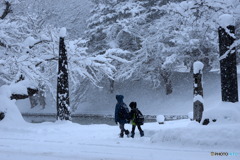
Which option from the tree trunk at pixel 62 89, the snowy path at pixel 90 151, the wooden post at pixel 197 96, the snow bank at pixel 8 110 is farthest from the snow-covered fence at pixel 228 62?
the snow bank at pixel 8 110

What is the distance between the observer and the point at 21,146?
8422 mm

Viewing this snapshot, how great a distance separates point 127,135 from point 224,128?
155 inches

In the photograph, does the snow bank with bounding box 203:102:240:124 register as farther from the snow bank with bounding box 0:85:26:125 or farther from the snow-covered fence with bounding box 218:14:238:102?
the snow bank with bounding box 0:85:26:125

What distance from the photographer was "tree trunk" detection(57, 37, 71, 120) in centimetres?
1600

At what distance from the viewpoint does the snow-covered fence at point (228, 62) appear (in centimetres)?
1048

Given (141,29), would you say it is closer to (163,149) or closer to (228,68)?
(228,68)

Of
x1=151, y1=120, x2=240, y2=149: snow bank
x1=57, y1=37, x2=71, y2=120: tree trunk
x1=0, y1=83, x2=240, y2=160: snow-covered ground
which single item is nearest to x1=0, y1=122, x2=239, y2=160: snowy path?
x1=0, y1=83, x2=240, y2=160: snow-covered ground

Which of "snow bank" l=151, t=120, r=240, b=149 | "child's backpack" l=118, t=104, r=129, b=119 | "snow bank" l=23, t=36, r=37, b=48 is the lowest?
"snow bank" l=151, t=120, r=240, b=149

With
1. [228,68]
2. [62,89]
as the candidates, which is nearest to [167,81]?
[62,89]

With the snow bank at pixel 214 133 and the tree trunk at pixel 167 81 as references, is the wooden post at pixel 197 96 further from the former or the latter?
the tree trunk at pixel 167 81

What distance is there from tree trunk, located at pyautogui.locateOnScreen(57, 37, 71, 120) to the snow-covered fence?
8162mm

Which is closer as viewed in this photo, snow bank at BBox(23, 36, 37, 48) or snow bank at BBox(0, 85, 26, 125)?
snow bank at BBox(0, 85, 26, 125)

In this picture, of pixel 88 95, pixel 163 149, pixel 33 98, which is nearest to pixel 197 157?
pixel 163 149

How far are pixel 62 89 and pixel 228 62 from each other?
8.58 meters
